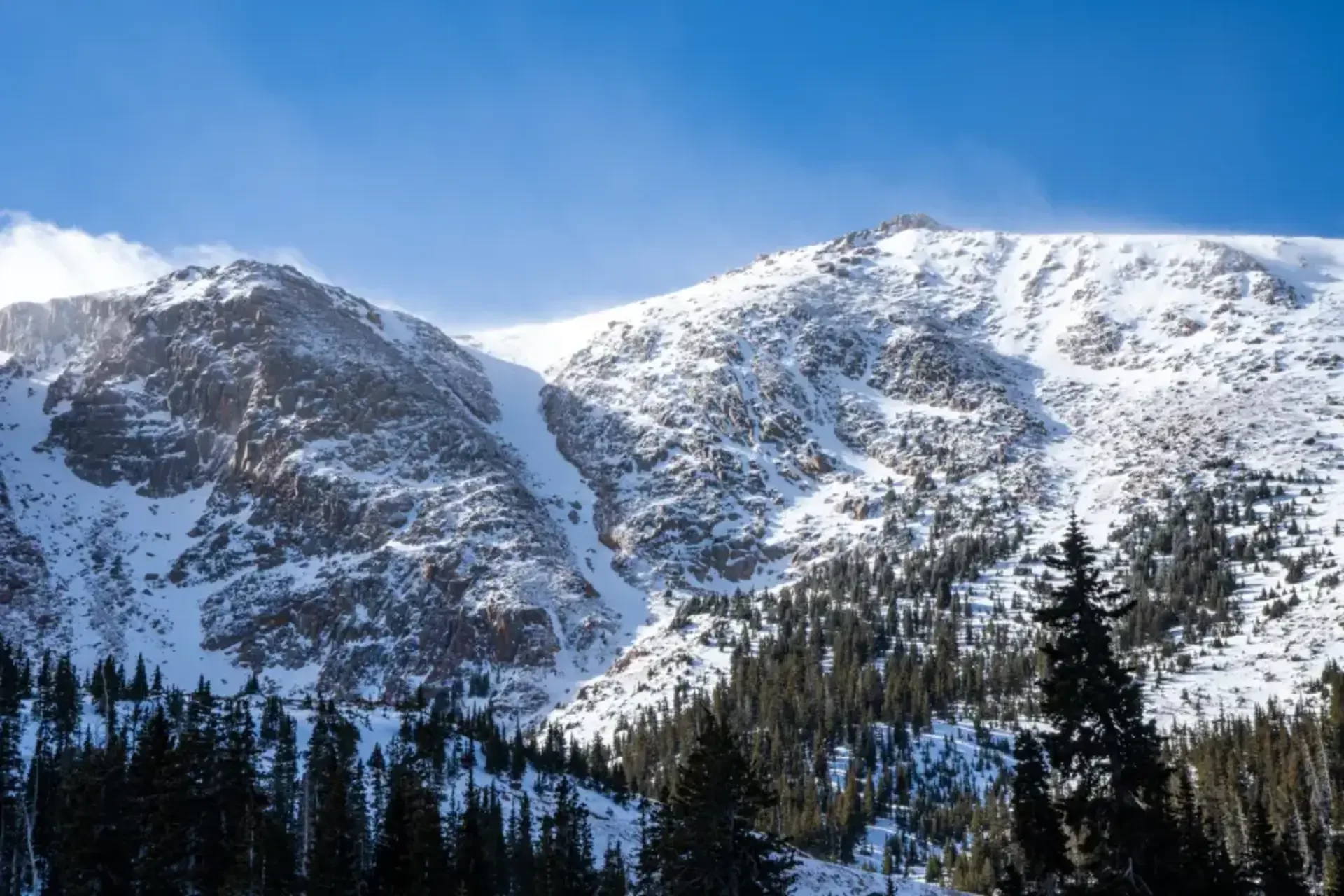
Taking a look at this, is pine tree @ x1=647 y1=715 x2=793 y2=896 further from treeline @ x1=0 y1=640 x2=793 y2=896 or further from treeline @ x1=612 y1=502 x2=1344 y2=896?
treeline @ x1=612 y1=502 x2=1344 y2=896

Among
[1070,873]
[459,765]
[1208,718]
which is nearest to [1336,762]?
[1208,718]

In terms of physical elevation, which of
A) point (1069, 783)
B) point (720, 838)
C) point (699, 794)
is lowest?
point (1069, 783)

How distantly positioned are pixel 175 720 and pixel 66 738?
1467cm

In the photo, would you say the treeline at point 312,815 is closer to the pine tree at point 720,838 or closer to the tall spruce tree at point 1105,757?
the pine tree at point 720,838

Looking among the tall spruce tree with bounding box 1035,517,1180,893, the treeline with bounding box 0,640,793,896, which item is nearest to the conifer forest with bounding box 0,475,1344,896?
the tall spruce tree with bounding box 1035,517,1180,893

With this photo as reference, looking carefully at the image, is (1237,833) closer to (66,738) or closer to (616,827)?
(616,827)

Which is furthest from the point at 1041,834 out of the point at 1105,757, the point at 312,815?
the point at 312,815

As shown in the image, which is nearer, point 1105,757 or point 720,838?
point 1105,757

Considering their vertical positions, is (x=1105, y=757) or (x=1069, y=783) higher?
(x=1105, y=757)

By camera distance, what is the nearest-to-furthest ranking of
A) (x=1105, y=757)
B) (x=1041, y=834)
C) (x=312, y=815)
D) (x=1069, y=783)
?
(x=1105, y=757)
(x=1041, y=834)
(x=312, y=815)
(x=1069, y=783)

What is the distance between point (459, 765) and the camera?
435 feet

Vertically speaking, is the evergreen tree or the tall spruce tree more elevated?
the tall spruce tree

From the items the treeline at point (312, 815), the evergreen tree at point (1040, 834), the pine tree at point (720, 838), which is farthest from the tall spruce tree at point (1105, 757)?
the treeline at point (312, 815)

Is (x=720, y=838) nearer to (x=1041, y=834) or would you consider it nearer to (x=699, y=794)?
(x=699, y=794)
